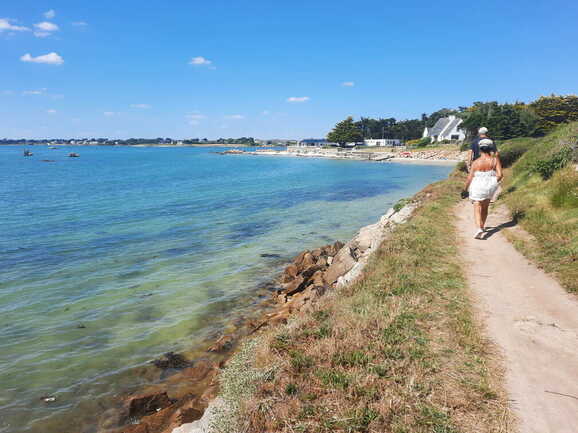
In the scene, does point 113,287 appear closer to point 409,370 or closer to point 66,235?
point 66,235

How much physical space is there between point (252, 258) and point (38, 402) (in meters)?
10.4

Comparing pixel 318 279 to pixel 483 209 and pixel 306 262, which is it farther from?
pixel 483 209

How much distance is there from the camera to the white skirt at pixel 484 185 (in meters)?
9.81

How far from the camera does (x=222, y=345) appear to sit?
9500mm

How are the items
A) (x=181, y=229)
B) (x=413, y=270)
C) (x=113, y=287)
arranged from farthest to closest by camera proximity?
(x=181, y=229) < (x=113, y=287) < (x=413, y=270)

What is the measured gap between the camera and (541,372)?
174 inches

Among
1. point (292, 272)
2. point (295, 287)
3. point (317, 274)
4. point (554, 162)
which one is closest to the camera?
point (295, 287)

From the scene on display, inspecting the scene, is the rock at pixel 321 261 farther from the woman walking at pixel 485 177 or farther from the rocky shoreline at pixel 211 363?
the woman walking at pixel 485 177

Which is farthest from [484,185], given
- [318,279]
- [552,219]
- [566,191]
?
[318,279]

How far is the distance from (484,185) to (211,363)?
8.62 m

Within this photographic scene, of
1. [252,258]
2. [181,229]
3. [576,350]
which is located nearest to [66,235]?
[181,229]

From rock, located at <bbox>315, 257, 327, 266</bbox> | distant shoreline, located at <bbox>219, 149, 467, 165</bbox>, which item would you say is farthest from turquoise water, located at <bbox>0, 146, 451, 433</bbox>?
distant shoreline, located at <bbox>219, 149, 467, 165</bbox>

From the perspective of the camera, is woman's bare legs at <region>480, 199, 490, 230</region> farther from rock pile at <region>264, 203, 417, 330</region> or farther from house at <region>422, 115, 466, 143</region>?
house at <region>422, 115, 466, 143</region>

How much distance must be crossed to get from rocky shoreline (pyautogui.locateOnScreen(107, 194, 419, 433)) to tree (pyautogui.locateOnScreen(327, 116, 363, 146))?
5228 inches
